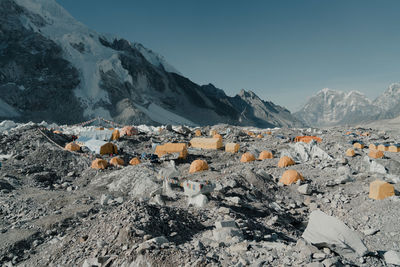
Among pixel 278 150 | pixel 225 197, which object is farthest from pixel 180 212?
pixel 278 150

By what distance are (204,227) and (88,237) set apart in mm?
2623

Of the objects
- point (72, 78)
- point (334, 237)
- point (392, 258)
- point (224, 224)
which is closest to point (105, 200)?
point (224, 224)

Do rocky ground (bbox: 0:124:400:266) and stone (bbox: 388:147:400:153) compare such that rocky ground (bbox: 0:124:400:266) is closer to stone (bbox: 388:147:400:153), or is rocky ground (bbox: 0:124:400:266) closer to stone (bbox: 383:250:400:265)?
stone (bbox: 383:250:400:265)

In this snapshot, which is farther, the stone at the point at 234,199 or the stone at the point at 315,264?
the stone at the point at 234,199

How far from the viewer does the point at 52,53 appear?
244 feet

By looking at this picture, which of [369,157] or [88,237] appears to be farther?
[369,157]

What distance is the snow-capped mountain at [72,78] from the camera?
2571 inches

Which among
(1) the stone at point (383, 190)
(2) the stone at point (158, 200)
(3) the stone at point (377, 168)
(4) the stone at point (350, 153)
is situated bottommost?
(2) the stone at point (158, 200)

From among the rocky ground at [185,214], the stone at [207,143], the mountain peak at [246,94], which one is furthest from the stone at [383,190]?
the mountain peak at [246,94]

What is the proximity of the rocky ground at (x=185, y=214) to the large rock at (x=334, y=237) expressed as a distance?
2 centimetres

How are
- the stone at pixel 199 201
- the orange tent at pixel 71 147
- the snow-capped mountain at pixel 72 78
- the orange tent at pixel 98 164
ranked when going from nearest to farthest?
the stone at pixel 199 201 → the orange tent at pixel 98 164 → the orange tent at pixel 71 147 → the snow-capped mountain at pixel 72 78

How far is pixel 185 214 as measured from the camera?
7.12 m

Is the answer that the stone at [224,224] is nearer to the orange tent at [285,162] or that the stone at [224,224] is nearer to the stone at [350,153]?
the orange tent at [285,162]

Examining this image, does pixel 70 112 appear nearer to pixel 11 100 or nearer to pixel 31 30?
pixel 11 100
